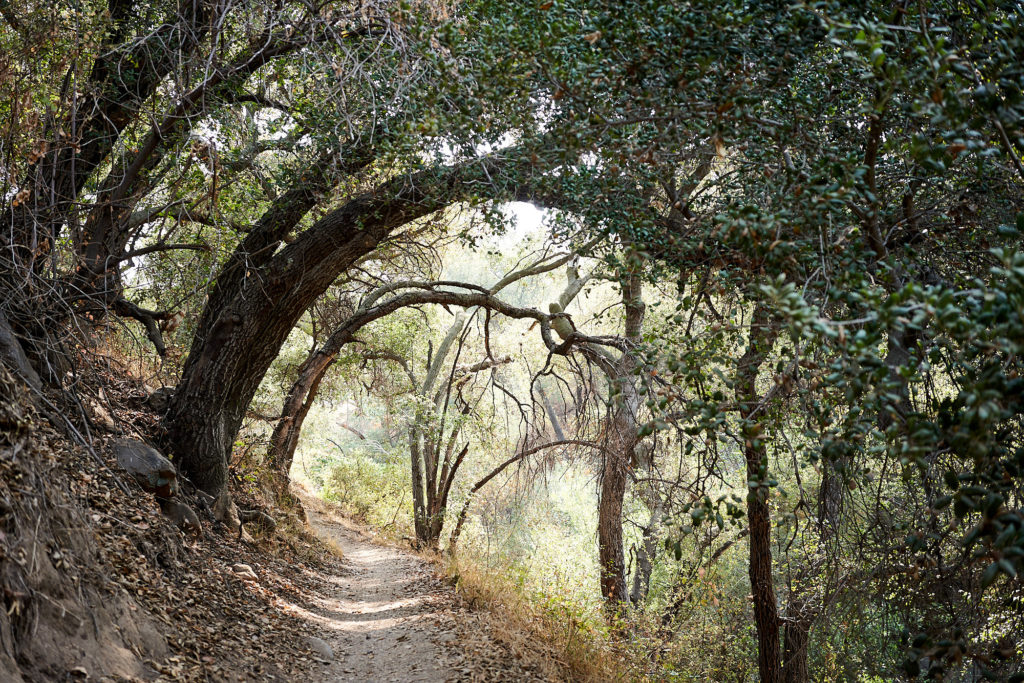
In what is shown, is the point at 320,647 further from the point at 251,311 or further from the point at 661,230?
the point at 661,230

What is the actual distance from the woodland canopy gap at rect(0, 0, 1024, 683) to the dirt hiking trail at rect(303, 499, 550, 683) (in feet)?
4.36

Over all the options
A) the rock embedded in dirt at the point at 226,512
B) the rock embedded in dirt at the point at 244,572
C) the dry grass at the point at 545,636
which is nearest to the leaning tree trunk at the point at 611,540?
the dry grass at the point at 545,636

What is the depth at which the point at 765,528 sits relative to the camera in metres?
6.15

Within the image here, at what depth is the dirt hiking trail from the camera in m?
6.40

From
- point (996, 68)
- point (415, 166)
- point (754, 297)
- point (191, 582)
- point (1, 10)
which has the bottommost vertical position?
point (191, 582)

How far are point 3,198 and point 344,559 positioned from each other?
9468 mm

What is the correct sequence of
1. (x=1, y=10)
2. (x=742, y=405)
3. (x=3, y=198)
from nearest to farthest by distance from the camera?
(x=742, y=405) < (x=3, y=198) < (x=1, y=10)

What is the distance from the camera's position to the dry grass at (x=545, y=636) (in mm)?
6926

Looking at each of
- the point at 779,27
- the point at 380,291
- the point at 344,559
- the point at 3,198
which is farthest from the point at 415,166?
the point at 344,559

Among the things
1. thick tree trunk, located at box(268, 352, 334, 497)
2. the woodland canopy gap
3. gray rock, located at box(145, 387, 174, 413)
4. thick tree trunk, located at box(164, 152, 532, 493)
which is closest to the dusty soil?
gray rock, located at box(145, 387, 174, 413)

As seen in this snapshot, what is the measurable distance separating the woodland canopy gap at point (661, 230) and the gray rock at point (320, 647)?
2345 millimetres

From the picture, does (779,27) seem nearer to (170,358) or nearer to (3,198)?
(3,198)

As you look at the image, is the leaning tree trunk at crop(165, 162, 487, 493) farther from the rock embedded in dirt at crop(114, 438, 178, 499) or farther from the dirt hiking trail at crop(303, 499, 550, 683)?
the dirt hiking trail at crop(303, 499, 550, 683)

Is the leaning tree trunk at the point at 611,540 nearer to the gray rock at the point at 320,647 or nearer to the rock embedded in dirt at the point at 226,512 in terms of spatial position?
the gray rock at the point at 320,647
